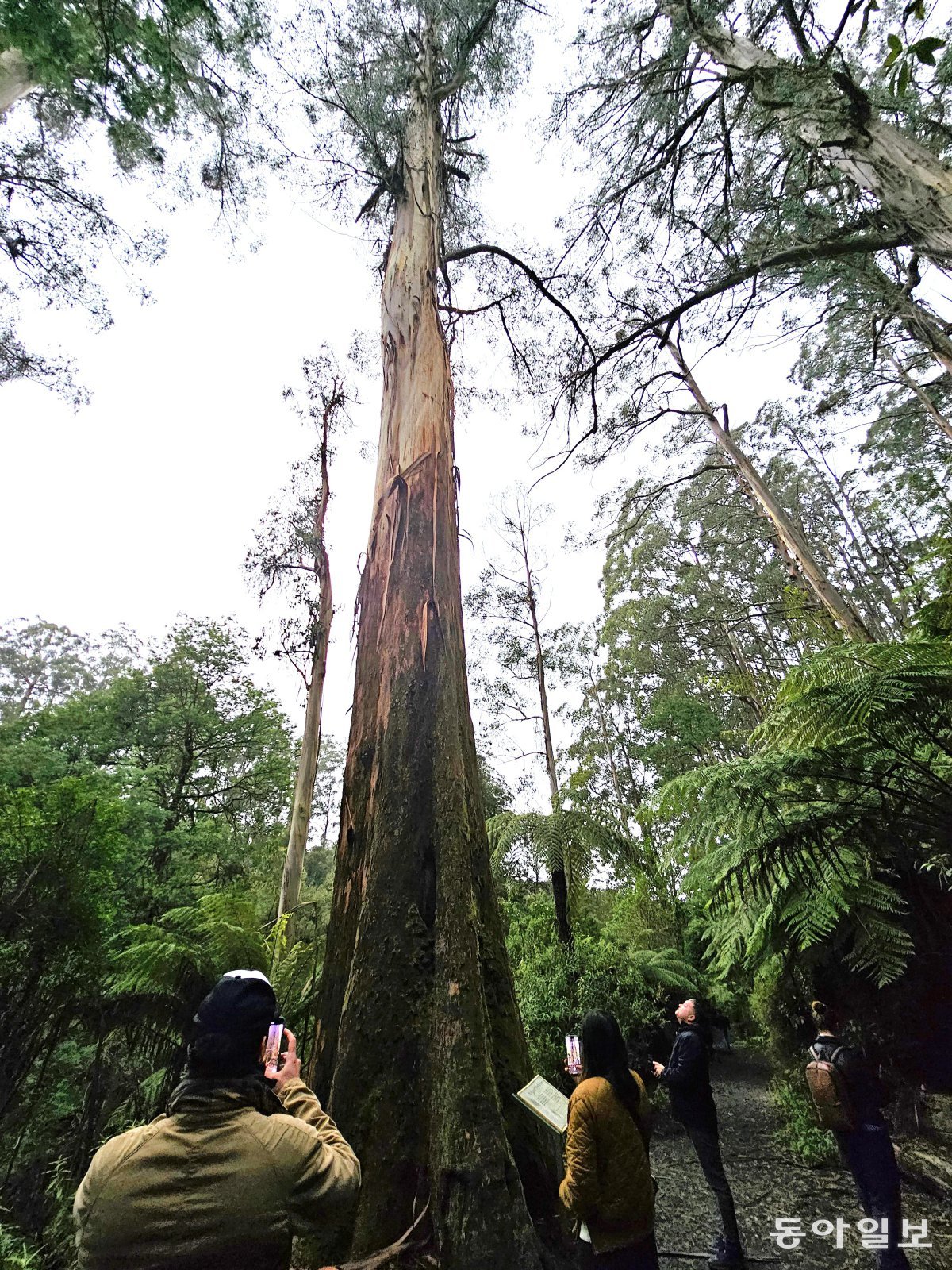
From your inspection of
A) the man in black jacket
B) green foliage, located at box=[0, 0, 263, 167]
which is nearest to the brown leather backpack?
the man in black jacket

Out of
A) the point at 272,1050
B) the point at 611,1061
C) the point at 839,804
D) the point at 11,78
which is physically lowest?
A: the point at 611,1061

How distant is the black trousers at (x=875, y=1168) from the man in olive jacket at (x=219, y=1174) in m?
2.74

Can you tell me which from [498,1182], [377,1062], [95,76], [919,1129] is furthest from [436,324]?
[919,1129]

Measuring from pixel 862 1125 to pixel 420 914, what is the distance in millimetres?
2609

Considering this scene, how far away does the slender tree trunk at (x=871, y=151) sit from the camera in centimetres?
288

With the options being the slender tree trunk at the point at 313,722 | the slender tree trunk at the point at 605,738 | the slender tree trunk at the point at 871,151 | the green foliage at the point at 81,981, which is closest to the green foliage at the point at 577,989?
the green foliage at the point at 81,981

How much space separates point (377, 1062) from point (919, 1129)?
4.39 meters

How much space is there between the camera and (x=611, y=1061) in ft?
6.26

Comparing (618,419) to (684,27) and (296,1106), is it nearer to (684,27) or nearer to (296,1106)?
(684,27)

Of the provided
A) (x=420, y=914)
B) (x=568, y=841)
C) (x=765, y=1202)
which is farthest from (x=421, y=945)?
(x=568, y=841)

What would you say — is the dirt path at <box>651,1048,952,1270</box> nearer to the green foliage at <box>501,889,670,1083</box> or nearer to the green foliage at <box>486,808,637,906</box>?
the green foliage at <box>501,889,670,1083</box>

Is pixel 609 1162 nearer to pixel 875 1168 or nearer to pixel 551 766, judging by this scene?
pixel 875 1168

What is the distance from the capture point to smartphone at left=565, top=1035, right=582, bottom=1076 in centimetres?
196

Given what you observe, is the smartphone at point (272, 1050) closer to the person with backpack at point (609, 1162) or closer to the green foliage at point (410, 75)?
the person with backpack at point (609, 1162)
